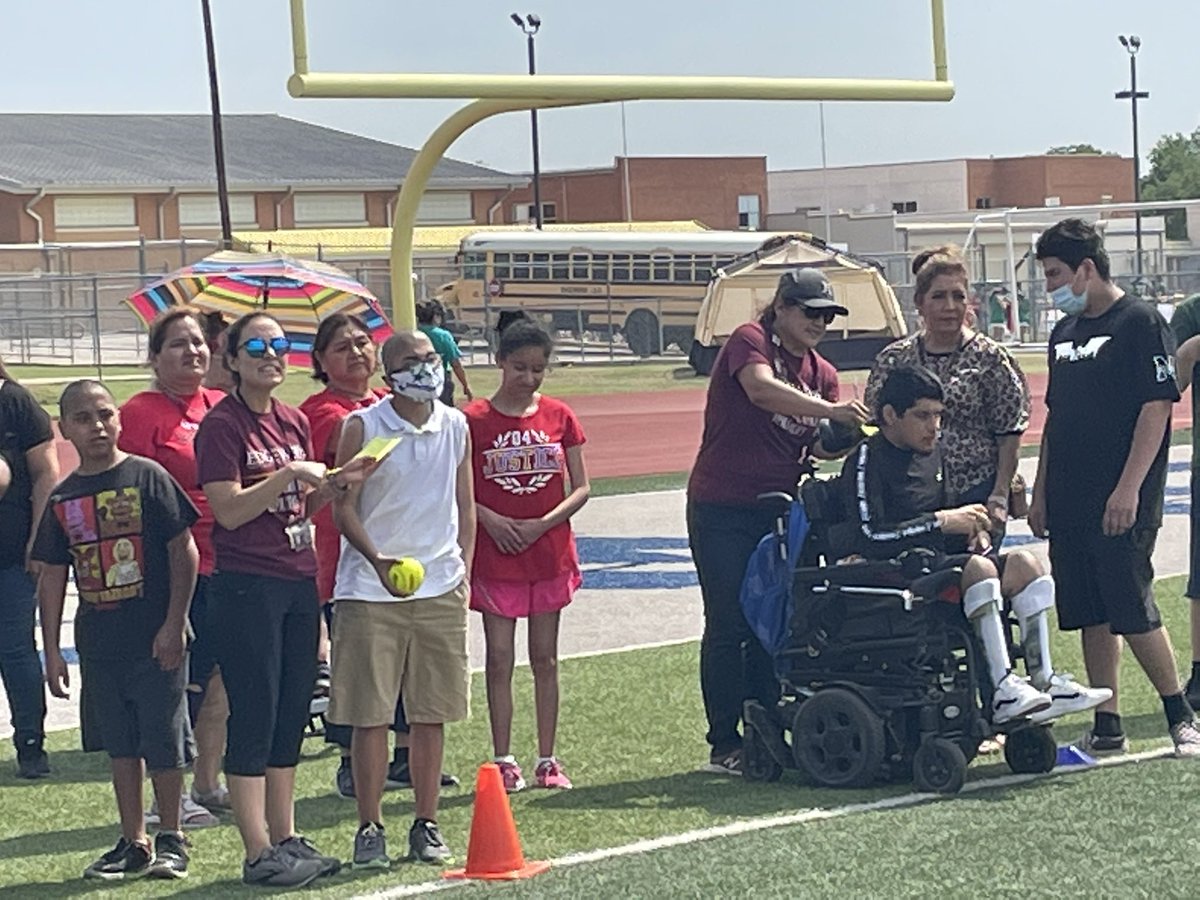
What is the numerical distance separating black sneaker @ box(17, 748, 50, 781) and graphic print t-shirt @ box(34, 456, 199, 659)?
2.02m

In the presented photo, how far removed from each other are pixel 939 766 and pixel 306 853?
87.8 inches

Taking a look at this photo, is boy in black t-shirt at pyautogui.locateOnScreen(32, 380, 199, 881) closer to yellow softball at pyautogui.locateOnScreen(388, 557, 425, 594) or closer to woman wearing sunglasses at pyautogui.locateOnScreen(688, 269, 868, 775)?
yellow softball at pyautogui.locateOnScreen(388, 557, 425, 594)

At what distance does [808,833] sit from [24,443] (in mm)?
3617

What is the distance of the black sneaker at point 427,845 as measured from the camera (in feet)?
22.6

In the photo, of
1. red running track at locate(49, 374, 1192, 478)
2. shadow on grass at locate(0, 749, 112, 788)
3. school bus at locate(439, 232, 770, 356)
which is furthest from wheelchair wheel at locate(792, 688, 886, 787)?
school bus at locate(439, 232, 770, 356)

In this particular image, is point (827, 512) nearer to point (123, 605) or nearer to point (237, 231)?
point (123, 605)

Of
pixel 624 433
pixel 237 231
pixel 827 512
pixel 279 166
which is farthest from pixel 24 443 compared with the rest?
pixel 279 166

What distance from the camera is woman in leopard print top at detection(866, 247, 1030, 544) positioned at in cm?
836

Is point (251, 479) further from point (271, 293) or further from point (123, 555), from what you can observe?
point (271, 293)

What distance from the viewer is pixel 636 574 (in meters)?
14.3

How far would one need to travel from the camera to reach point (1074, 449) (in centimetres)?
841

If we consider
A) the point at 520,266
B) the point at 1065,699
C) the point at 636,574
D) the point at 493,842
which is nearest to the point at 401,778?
the point at 493,842

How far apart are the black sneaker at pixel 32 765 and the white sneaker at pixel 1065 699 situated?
13.0 ft

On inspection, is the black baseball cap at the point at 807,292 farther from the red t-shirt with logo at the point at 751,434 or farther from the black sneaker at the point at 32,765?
the black sneaker at the point at 32,765
